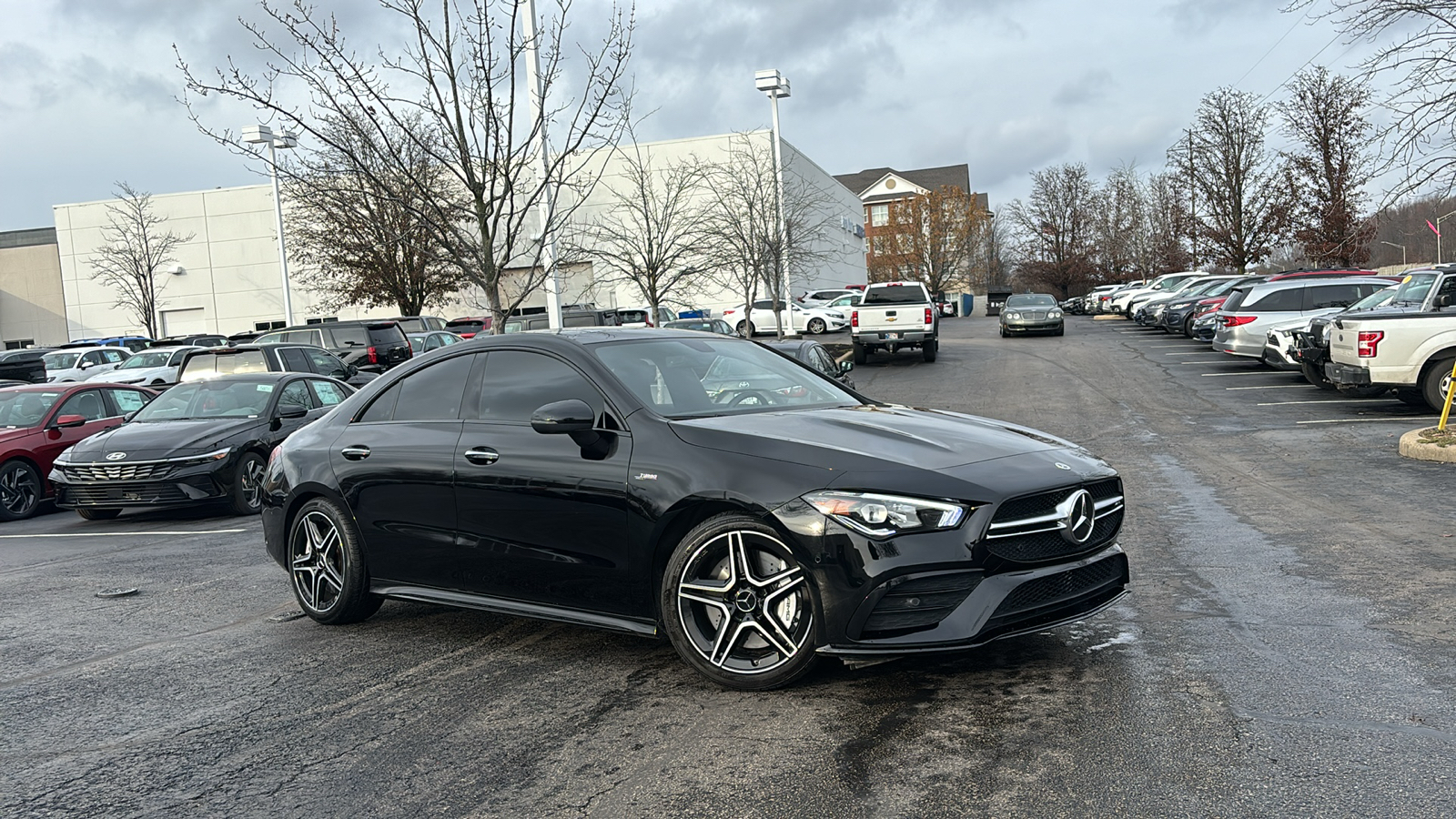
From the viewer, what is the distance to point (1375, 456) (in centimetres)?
1158

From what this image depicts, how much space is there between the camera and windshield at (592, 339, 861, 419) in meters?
5.18

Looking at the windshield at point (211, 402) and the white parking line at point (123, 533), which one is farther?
the windshield at point (211, 402)

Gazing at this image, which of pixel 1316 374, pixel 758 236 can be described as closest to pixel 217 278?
pixel 758 236

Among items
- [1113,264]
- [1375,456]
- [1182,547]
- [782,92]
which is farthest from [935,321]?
[1113,264]

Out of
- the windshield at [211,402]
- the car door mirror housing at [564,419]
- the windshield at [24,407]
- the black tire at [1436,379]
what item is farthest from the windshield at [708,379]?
the black tire at [1436,379]

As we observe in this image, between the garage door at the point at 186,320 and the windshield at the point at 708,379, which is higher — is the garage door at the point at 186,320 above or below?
above

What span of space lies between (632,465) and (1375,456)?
982 cm

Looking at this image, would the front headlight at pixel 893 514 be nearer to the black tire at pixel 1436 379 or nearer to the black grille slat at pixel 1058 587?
the black grille slat at pixel 1058 587

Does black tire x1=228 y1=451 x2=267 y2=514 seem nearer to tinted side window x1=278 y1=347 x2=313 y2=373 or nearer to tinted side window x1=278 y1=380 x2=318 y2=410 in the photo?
tinted side window x1=278 y1=380 x2=318 y2=410

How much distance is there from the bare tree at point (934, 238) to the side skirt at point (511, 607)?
6920 centimetres

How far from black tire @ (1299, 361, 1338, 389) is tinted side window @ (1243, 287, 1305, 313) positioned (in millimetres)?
3650

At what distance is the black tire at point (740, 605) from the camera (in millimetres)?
4445

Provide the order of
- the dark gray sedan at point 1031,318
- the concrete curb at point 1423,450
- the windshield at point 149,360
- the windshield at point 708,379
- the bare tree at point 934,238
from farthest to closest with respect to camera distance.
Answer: the bare tree at point 934,238
the dark gray sedan at point 1031,318
the windshield at point 149,360
the concrete curb at point 1423,450
the windshield at point 708,379

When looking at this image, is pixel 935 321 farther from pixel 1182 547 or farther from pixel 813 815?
pixel 813 815
